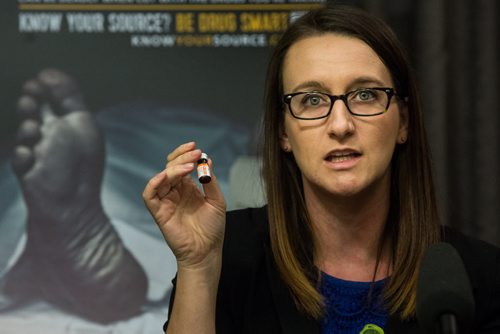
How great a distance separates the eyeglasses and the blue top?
37 centimetres

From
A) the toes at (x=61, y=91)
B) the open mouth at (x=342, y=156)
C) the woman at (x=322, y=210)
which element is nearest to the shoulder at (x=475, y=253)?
the woman at (x=322, y=210)

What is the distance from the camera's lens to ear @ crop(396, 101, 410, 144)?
1.89 m

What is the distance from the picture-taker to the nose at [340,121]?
5.60ft

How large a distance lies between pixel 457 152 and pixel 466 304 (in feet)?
5.83

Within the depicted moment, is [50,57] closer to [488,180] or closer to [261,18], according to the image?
[261,18]

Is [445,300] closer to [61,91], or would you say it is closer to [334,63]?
[334,63]

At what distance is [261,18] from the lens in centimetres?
271

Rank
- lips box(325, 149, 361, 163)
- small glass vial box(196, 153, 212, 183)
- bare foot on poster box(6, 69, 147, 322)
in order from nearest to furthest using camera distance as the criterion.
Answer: small glass vial box(196, 153, 212, 183)
lips box(325, 149, 361, 163)
bare foot on poster box(6, 69, 147, 322)

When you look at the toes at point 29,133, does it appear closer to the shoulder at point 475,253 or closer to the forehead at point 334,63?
the forehead at point 334,63

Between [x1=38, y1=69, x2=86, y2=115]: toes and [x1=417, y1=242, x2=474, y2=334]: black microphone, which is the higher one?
[x1=38, y1=69, x2=86, y2=115]: toes

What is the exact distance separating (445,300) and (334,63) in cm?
76

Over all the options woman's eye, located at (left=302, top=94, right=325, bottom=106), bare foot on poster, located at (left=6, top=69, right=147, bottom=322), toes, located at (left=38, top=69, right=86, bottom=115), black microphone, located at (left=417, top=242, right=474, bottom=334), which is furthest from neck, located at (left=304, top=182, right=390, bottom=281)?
toes, located at (left=38, top=69, right=86, bottom=115)

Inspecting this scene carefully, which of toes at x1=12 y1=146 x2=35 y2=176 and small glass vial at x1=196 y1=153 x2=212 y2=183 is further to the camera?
toes at x1=12 y1=146 x2=35 y2=176

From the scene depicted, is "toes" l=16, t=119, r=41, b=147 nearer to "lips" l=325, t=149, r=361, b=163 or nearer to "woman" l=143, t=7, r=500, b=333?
"woman" l=143, t=7, r=500, b=333
